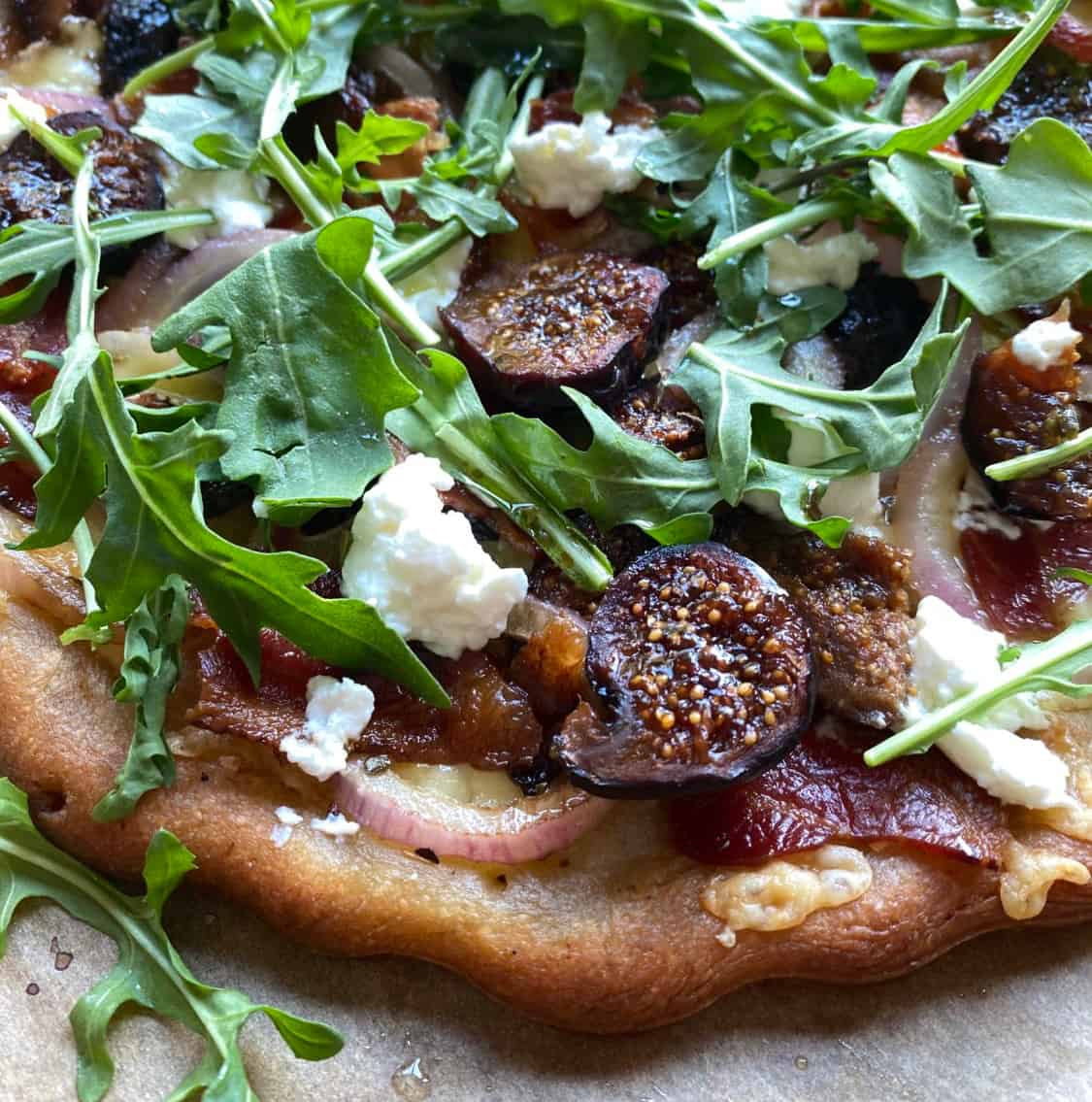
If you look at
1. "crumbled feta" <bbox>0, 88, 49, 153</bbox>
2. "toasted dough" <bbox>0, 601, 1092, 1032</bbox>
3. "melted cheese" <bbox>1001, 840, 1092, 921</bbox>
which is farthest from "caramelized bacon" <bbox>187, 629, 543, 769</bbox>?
"crumbled feta" <bbox>0, 88, 49, 153</bbox>

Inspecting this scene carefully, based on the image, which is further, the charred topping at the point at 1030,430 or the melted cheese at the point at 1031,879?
the charred topping at the point at 1030,430

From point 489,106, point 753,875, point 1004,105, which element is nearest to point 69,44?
point 489,106

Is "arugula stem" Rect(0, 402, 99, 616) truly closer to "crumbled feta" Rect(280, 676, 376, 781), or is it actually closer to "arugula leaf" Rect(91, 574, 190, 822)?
"arugula leaf" Rect(91, 574, 190, 822)

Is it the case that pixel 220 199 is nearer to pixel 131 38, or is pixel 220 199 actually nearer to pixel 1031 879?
pixel 131 38

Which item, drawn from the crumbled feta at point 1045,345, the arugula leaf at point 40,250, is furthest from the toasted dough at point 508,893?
the crumbled feta at point 1045,345

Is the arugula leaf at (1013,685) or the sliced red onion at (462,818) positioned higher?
the arugula leaf at (1013,685)

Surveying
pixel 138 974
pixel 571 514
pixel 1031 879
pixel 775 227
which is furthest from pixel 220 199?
pixel 1031 879

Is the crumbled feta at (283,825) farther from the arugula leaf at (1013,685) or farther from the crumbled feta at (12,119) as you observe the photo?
the crumbled feta at (12,119)

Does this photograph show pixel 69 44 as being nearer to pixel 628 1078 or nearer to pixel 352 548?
pixel 352 548
